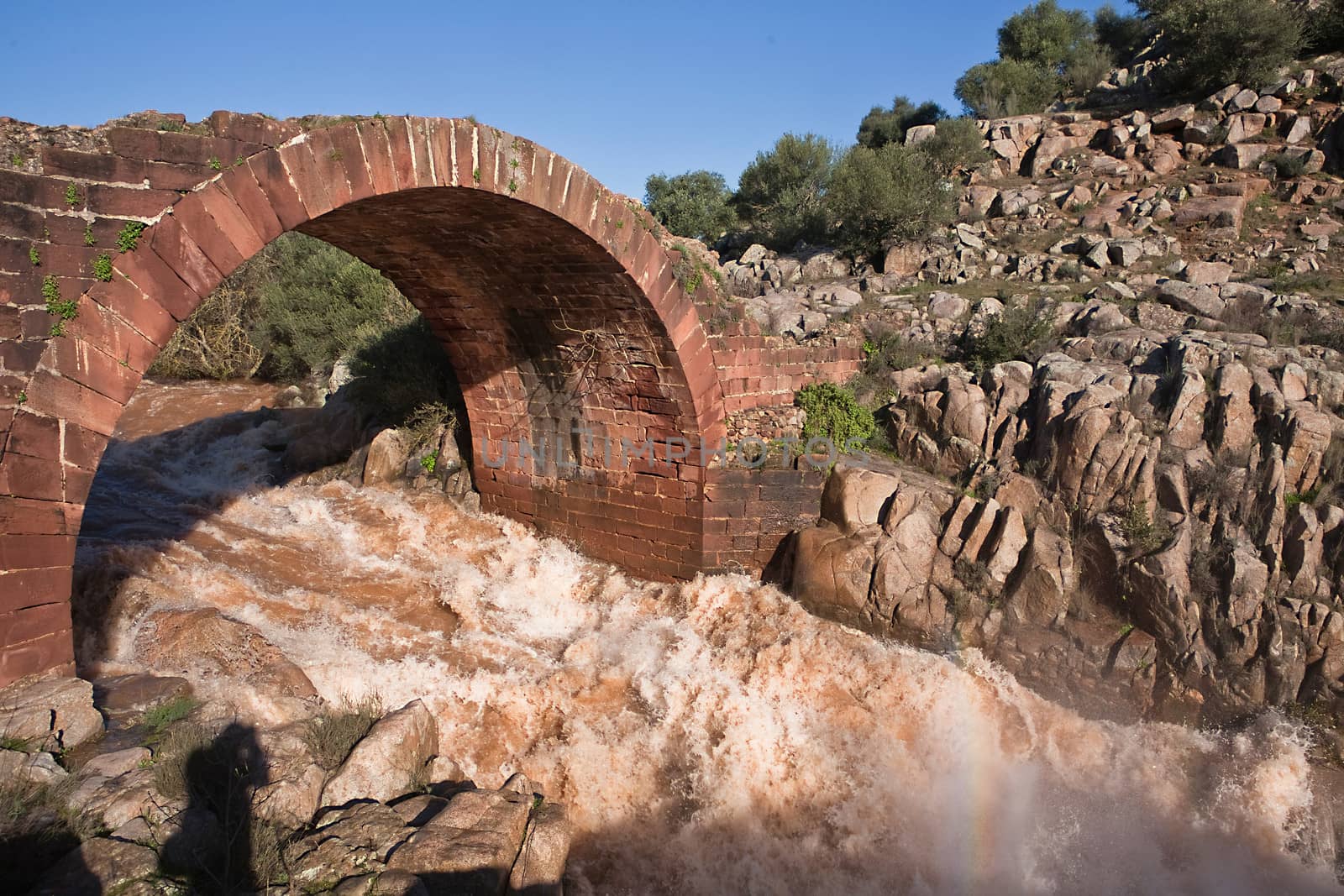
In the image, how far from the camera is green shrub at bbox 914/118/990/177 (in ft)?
56.2

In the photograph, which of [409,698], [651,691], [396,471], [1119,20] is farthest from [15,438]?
[1119,20]

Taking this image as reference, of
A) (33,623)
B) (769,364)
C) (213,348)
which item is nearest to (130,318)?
(33,623)

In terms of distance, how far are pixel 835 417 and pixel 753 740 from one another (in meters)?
3.72

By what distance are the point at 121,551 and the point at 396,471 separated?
12.4 ft

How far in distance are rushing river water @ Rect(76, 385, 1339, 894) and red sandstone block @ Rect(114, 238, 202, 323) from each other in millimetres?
2766

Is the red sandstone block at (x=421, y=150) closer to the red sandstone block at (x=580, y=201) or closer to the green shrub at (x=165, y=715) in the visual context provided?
the red sandstone block at (x=580, y=201)

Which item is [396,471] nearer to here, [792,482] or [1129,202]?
[792,482]

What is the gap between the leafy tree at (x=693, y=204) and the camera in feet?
81.4

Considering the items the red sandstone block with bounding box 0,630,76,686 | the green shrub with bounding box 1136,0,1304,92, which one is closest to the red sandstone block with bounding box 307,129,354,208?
the red sandstone block with bounding box 0,630,76,686

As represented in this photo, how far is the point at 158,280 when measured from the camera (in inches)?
177

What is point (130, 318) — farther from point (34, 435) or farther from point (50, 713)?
point (50, 713)

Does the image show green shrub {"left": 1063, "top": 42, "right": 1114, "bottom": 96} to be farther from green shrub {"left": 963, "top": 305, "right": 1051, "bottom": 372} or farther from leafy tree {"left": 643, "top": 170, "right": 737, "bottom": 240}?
green shrub {"left": 963, "top": 305, "right": 1051, "bottom": 372}

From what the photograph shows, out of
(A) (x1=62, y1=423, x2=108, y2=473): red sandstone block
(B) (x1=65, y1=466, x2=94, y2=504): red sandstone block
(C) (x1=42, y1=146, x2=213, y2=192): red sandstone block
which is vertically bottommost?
(B) (x1=65, y1=466, x2=94, y2=504): red sandstone block

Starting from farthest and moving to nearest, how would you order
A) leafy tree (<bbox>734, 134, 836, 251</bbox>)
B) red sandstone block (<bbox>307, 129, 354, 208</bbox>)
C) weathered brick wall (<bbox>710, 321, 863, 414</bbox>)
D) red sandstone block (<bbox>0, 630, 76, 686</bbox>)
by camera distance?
leafy tree (<bbox>734, 134, 836, 251</bbox>), weathered brick wall (<bbox>710, 321, 863, 414</bbox>), red sandstone block (<bbox>307, 129, 354, 208</bbox>), red sandstone block (<bbox>0, 630, 76, 686</bbox>)
